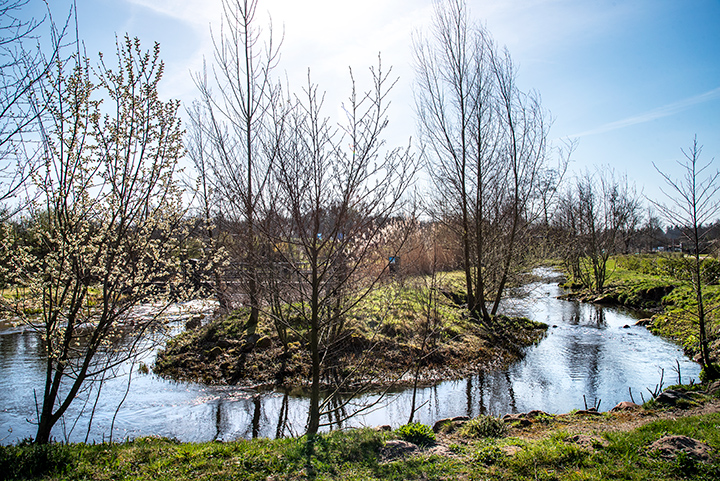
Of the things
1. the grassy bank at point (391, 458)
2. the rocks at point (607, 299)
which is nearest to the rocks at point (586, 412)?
the grassy bank at point (391, 458)

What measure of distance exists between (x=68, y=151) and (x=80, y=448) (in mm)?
3251

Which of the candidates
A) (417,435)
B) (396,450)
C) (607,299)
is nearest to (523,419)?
(417,435)

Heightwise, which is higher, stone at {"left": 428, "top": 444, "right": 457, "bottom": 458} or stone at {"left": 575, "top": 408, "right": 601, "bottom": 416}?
stone at {"left": 428, "top": 444, "right": 457, "bottom": 458}

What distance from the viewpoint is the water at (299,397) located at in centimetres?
658

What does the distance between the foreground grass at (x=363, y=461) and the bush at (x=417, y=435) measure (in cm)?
21

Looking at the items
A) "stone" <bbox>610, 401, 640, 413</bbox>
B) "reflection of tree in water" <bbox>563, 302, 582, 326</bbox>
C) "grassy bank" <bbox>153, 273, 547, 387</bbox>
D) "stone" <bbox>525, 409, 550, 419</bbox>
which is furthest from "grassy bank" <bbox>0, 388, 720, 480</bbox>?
"reflection of tree in water" <bbox>563, 302, 582, 326</bbox>

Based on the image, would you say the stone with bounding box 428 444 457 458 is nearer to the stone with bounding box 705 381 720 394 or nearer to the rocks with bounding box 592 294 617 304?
the stone with bounding box 705 381 720 394

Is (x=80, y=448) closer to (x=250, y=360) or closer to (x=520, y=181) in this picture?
(x=250, y=360)

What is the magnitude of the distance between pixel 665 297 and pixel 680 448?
15.2m

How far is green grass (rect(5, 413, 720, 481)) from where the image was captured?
12.5 ft

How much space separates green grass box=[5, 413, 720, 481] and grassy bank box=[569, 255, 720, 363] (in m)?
5.57

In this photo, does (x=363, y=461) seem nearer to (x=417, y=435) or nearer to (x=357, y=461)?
(x=357, y=461)

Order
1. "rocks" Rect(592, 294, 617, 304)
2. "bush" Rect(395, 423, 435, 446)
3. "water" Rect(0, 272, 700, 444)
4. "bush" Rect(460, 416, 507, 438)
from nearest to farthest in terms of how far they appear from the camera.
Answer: "bush" Rect(395, 423, 435, 446), "bush" Rect(460, 416, 507, 438), "water" Rect(0, 272, 700, 444), "rocks" Rect(592, 294, 617, 304)

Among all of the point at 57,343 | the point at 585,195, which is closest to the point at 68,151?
the point at 57,343
